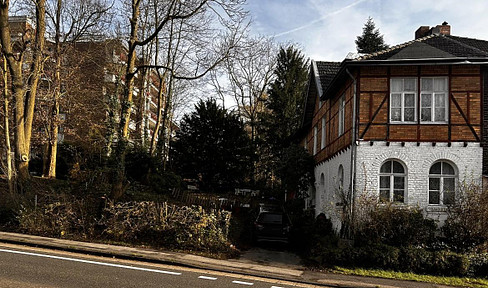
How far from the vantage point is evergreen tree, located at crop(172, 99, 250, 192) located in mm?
31469

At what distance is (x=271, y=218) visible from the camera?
57.3 feet

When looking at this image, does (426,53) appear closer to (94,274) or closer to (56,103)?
(94,274)

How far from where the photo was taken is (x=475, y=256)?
1267 cm

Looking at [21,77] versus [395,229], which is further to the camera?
[21,77]

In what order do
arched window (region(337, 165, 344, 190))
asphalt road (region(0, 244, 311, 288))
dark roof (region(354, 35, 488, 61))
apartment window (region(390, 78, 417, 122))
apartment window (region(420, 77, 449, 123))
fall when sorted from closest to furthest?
asphalt road (region(0, 244, 311, 288)), dark roof (region(354, 35, 488, 61)), apartment window (region(420, 77, 449, 123)), apartment window (region(390, 78, 417, 122)), arched window (region(337, 165, 344, 190))

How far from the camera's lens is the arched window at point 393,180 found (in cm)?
1571

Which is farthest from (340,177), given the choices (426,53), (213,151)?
(213,151)

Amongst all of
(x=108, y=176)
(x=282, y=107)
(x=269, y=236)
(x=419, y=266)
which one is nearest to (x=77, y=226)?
(x=269, y=236)

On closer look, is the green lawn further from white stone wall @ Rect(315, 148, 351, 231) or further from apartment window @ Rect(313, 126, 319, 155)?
apartment window @ Rect(313, 126, 319, 155)

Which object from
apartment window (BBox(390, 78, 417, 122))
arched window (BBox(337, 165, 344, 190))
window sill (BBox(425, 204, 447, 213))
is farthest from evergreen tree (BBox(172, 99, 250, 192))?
window sill (BBox(425, 204, 447, 213))

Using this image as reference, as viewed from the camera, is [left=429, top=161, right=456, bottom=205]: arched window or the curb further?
[left=429, top=161, right=456, bottom=205]: arched window

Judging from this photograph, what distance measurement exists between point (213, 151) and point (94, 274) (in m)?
22.6

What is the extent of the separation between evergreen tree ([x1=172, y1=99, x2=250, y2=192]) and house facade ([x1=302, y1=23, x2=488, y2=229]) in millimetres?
16109

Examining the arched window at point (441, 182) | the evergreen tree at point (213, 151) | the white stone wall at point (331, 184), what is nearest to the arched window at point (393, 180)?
the arched window at point (441, 182)
